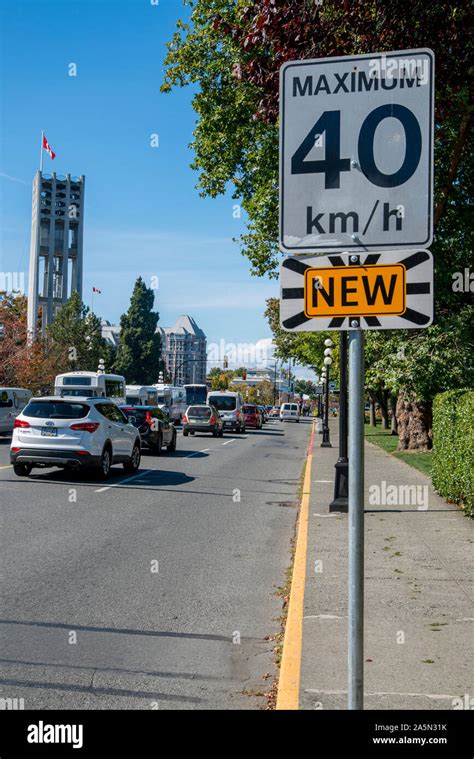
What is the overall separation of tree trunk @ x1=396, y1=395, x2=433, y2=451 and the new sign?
25.0 meters

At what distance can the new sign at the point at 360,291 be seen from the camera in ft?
11.1

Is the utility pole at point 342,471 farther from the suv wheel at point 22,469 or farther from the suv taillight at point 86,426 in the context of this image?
the suv wheel at point 22,469

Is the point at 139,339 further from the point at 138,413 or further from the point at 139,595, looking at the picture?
the point at 139,595

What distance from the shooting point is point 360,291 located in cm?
344

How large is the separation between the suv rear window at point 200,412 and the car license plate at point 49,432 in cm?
2465

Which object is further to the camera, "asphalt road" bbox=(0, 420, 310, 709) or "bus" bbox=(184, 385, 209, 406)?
"bus" bbox=(184, 385, 209, 406)

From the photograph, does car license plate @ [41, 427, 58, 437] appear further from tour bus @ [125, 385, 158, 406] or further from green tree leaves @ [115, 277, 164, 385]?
green tree leaves @ [115, 277, 164, 385]

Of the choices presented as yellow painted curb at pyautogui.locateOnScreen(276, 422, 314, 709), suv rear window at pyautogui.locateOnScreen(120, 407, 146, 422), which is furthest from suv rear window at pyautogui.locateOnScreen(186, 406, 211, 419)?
yellow painted curb at pyautogui.locateOnScreen(276, 422, 314, 709)

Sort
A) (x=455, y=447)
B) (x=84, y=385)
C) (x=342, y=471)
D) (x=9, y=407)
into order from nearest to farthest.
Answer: (x=455, y=447) < (x=342, y=471) < (x=9, y=407) < (x=84, y=385)

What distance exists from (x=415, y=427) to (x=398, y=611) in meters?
22.3

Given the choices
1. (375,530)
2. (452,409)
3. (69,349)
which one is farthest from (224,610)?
(69,349)

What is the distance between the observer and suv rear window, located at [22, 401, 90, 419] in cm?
1727

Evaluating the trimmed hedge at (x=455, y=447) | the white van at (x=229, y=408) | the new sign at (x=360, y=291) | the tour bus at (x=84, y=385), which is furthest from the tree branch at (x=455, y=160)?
the white van at (x=229, y=408)
